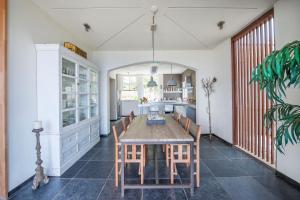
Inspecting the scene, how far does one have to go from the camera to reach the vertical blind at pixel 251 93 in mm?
3242

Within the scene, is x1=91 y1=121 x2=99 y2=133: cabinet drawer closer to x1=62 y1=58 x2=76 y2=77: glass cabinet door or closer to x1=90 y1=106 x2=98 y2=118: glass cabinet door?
x1=90 y1=106 x2=98 y2=118: glass cabinet door

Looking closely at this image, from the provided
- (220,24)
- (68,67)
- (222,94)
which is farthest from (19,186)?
(222,94)

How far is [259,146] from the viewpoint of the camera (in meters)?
3.54

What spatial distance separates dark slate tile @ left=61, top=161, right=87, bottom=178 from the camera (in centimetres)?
299

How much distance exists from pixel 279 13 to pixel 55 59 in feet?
11.4

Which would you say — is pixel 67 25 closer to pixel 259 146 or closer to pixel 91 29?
pixel 91 29

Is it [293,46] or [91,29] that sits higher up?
[91,29]

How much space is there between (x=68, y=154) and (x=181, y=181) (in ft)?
6.53

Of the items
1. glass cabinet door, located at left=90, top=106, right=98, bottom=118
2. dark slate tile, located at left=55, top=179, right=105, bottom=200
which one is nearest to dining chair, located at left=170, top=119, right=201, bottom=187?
dark slate tile, located at left=55, top=179, right=105, bottom=200

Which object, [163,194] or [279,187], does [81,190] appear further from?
[279,187]

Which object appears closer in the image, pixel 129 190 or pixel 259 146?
pixel 129 190

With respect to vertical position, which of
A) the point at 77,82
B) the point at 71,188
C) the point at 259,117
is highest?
the point at 77,82

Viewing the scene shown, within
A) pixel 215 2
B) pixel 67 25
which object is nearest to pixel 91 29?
pixel 67 25

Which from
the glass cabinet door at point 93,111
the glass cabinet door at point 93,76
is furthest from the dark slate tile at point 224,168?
the glass cabinet door at point 93,76
